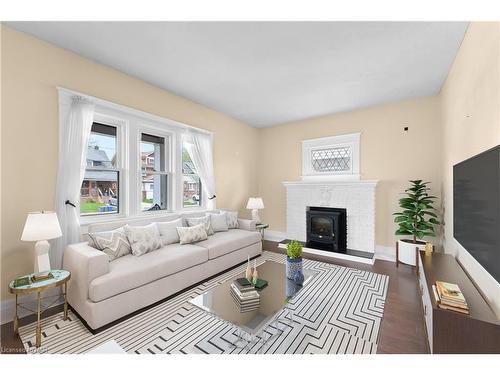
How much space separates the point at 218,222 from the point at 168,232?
100 centimetres

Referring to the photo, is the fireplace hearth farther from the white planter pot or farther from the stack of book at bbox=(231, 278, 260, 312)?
the stack of book at bbox=(231, 278, 260, 312)

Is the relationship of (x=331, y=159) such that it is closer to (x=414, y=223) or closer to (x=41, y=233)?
(x=414, y=223)

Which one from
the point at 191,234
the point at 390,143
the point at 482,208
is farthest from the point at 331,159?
the point at 191,234

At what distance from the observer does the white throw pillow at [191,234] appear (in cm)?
312

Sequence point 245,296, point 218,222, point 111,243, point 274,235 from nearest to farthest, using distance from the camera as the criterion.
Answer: point 245,296 < point 111,243 < point 218,222 < point 274,235

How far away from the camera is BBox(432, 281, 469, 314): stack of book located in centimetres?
139

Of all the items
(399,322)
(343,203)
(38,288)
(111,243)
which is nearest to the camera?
(38,288)

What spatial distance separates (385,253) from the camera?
13.6 ft

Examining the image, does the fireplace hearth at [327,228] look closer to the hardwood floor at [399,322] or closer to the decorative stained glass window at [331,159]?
the decorative stained glass window at [331,159]

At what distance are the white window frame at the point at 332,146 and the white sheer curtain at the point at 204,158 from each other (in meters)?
2.23

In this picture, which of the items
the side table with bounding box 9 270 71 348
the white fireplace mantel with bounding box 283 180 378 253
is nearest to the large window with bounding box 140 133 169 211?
the side table with bounding box 9 270 71 348

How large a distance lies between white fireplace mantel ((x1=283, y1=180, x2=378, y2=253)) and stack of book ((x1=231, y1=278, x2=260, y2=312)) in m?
3.13
